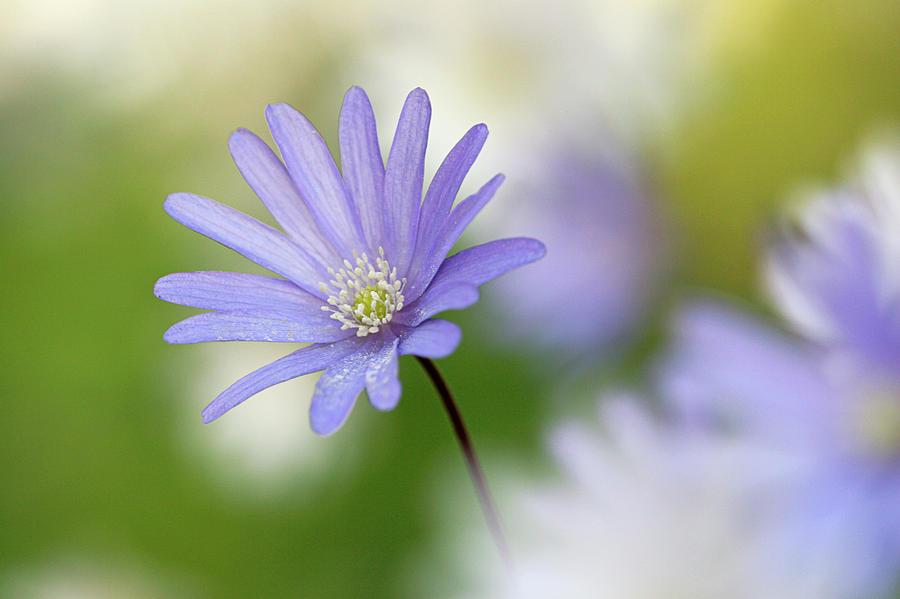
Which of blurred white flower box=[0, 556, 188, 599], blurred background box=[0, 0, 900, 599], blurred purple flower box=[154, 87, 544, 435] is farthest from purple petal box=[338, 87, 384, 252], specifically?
blurred white flower box=[0, 556, 188, 599]

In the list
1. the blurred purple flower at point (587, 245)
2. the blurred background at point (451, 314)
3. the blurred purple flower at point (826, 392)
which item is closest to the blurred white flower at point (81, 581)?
the blurred background at point (451, 314)

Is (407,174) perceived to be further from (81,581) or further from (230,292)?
(81,581)

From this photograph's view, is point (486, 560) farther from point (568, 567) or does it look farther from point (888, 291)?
point (888, 291)

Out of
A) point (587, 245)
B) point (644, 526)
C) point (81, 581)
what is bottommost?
point (644, 526)

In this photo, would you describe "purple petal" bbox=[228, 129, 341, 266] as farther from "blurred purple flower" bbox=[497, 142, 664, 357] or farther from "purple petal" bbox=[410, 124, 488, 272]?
"blurred purple flower" bbox=[497, 142, 664, 357]

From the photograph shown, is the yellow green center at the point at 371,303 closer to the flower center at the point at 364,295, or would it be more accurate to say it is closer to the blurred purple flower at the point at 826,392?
the flower center at the point at 364,295

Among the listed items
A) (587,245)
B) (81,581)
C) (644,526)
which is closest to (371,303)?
(644,526)
